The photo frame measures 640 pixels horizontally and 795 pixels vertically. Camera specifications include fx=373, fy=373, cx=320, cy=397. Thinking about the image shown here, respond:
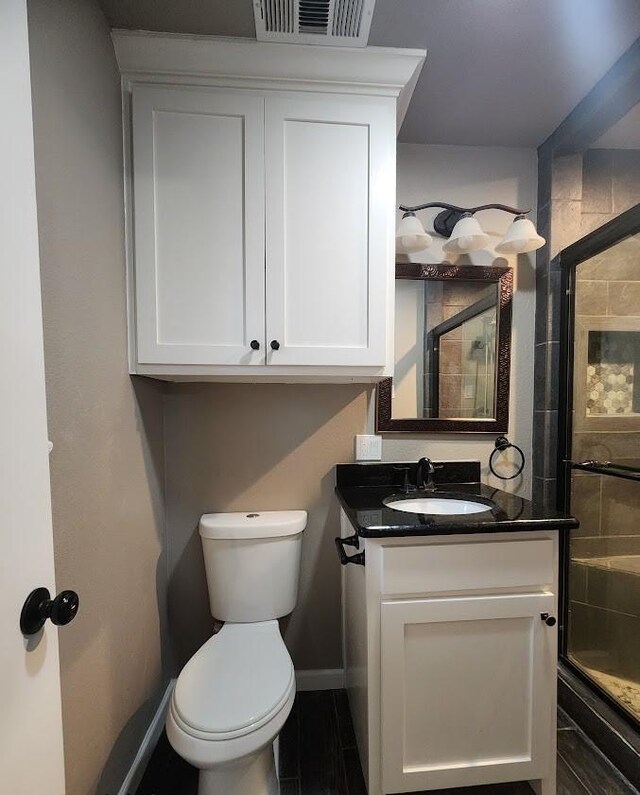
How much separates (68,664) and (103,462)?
0.47 meters

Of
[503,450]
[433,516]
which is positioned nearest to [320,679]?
[433,516]

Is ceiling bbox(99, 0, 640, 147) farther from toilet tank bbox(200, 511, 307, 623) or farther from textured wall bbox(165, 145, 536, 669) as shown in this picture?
toilet tank bbox(200, 511, 307, 623)

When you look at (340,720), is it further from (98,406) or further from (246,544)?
(98,406)

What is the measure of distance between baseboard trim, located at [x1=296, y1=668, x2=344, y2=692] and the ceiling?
237cm

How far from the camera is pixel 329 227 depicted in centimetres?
124

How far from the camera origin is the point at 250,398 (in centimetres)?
160

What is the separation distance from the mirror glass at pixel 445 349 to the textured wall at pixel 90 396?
3.57 feet

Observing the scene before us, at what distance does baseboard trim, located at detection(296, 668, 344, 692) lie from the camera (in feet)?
5.34

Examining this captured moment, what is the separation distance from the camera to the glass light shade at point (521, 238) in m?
1.50

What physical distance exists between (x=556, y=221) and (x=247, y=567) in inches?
75.7

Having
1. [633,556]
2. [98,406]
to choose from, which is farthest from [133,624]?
[633,556]

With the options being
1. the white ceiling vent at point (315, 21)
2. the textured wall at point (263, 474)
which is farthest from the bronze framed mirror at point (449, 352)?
the white ceiling vent at point (315, 21)

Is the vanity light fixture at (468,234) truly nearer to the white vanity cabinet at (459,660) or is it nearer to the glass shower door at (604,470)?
the glass shower door at (604,470)

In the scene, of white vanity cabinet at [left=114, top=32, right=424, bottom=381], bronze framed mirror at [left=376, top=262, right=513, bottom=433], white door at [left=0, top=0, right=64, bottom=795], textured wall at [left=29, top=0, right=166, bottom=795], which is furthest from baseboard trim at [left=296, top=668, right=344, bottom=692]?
white vanity cabinet at [left=114, top=32, right=424, bottom=381]
